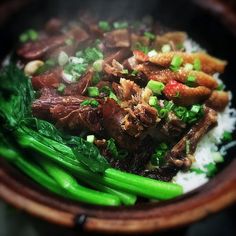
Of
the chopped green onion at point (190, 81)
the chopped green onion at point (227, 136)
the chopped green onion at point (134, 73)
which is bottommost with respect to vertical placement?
the chopped green onion at point (227, 136)

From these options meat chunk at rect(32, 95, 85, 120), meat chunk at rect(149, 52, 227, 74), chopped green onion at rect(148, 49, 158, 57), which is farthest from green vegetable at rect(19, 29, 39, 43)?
meat chunk at rect(149, 52, 227, 74)

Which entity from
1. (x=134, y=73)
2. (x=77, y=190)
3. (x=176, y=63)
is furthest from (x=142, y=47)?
(x=77, y=190)

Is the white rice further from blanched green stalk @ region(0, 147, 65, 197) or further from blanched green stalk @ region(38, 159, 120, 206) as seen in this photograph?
blanched green stalk @ region(0, 147, 65, 197)

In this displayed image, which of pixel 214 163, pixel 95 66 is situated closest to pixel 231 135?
pixel 214 163

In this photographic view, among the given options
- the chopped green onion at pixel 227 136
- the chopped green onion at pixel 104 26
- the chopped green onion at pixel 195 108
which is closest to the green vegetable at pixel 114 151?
the chopped green onion at pixel 195 108

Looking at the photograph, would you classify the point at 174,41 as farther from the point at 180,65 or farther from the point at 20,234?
the point at 20,234

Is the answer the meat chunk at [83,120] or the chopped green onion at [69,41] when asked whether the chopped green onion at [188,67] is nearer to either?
the meat chunk at [83,120]
